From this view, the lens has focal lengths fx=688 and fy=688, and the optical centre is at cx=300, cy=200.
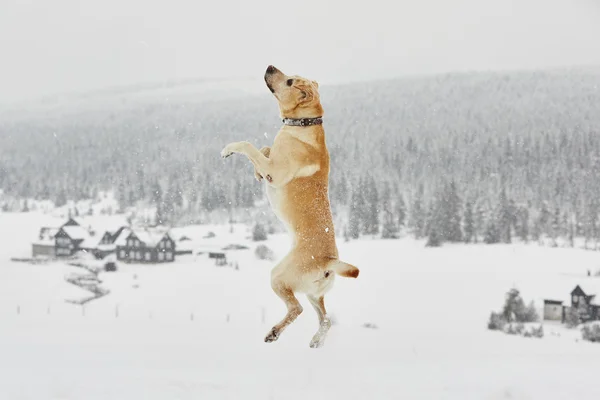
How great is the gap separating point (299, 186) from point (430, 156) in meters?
15.4

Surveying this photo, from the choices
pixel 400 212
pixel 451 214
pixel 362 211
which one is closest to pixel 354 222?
pixel 362 211

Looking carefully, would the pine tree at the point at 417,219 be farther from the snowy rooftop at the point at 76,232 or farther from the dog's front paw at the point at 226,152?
the dog's front paw at the point at 226,152

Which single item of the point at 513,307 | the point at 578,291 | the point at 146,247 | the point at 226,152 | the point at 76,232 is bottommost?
the point at 513,307

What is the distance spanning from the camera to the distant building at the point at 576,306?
15.4 m

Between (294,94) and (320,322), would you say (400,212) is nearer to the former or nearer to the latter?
(320,322)

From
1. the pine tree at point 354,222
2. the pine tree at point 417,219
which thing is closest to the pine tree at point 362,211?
the pine tree at point 354,222

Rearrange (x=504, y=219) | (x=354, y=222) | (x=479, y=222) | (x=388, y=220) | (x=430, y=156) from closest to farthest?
(x=354, y=222) → (x=388, y=220) → (x=479, y=222) → (x=504, y=219) → (x=430, y=156)

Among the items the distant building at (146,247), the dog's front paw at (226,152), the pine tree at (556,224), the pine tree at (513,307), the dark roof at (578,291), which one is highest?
the dog's front paw at (226,152)

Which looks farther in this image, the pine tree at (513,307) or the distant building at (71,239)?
the distant building at (71,239)

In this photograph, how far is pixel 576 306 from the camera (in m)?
15.6

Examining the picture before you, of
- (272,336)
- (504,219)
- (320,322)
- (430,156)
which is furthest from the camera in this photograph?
(430,156)

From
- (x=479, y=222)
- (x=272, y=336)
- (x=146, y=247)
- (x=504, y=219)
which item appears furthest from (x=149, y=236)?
(x=272, y=336)

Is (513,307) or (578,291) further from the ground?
(578,291)

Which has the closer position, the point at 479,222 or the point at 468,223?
the point at 468,223
